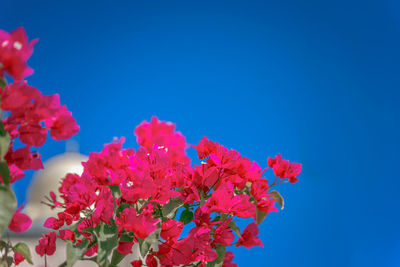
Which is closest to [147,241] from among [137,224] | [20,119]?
[137,224]

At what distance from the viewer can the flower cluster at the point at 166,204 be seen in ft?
2.02

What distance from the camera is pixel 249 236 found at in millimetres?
759

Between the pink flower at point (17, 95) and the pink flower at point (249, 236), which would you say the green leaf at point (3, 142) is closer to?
the pink flower at point (17, 95)

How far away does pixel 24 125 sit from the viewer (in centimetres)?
56

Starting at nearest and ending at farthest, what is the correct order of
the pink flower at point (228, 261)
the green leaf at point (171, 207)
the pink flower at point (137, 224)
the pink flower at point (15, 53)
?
the pink flower at point (15, 53), the pink flower at point (137, 224), the green leaf at point (171, 207), the pink flower at point (228, 261)

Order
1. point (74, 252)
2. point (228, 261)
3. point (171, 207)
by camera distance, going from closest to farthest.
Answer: point (74, 252) < point (171, 207) < point (228, 261)

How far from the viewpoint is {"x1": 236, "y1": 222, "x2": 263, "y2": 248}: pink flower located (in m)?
0.75

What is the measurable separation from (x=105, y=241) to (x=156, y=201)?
100 mm

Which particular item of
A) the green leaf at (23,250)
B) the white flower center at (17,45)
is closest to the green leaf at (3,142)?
the white flower center at (17,45)

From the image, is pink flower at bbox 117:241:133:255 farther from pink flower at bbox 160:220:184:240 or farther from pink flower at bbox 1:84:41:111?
pink flower at bbox 1:84:41:111

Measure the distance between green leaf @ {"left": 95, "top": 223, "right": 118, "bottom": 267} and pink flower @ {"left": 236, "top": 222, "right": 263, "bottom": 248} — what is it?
0.26m

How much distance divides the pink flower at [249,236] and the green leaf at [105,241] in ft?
0.87

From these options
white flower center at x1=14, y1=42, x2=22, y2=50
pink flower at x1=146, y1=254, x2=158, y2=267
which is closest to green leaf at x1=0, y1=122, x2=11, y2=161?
white flower center at x1=14, y1=42, x2=22, y2=50

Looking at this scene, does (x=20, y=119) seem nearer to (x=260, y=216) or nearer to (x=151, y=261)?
(x=151, y=261)
